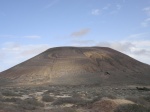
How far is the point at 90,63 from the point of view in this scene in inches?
3531

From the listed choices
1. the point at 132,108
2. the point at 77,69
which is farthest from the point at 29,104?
the point at 77,69

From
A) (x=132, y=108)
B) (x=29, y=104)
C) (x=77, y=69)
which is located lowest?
(x=29, y=104)

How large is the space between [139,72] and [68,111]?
246ft

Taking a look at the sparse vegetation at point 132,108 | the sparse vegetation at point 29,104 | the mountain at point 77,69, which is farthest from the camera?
the mountain at point 77,69

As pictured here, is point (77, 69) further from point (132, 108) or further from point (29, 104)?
point (132, 108)

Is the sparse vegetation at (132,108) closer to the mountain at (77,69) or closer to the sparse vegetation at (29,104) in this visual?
the sparse vegetation at (29,104)

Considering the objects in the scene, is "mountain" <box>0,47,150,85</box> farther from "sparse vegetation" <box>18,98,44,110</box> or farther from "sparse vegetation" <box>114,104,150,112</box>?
"sparse vegetation" <box>114,104,150,112</box>

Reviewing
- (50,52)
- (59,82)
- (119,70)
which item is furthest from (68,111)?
(50,52)

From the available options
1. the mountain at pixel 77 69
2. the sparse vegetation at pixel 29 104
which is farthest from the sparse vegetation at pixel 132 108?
the mountain at pixel 77 69

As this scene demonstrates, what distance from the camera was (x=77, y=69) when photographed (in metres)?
85.2

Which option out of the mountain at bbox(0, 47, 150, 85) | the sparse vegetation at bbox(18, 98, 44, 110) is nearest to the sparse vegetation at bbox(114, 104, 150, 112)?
the sparse vegetation at bbox(18, 98, 44, 110)

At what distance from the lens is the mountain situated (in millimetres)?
80062

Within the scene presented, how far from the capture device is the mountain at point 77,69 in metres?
80.1

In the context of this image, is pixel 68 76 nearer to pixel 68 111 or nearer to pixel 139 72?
pixel 139 72
